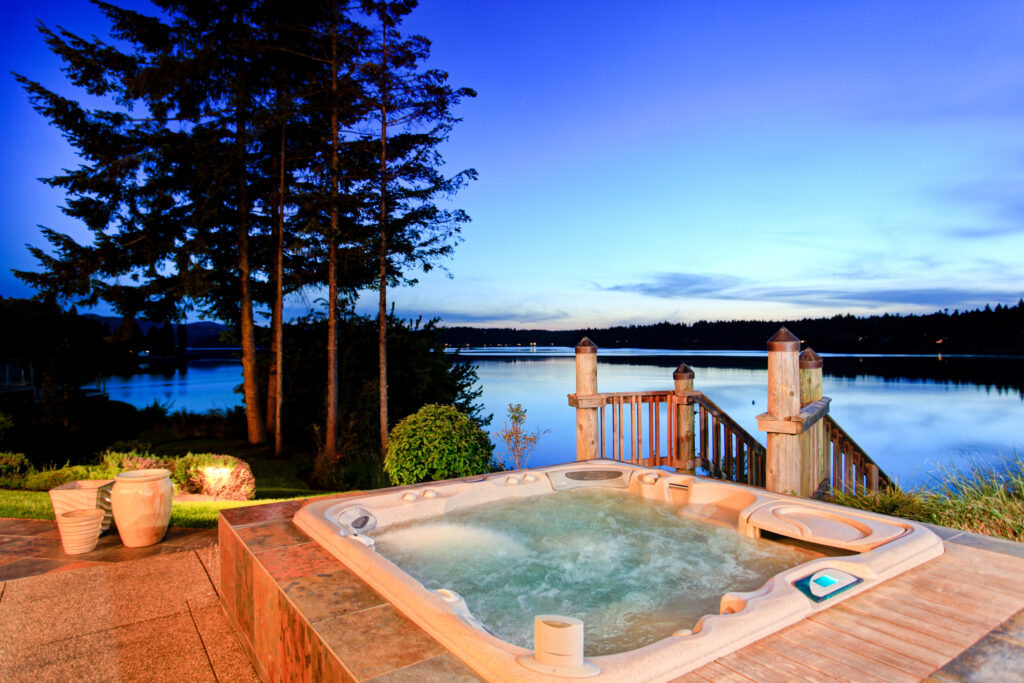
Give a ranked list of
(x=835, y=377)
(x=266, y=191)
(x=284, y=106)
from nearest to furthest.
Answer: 1. (x=284, y=106)
2. (x=266, y=191)
3. (x=835, y=377)

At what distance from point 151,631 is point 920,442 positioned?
1553cm

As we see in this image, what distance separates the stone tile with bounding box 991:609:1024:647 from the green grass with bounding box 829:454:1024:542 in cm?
160

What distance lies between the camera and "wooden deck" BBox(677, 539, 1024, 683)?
1248 mm

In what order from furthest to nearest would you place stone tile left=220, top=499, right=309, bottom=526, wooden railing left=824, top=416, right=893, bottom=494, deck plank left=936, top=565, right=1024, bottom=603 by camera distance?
1. wooden railing left=824, top=416, right=893, bottom=494
2. stone tile left=220, top=499, right=309, bottom=526
3. deck plank left=936, top=565, right=1024, bottom=603

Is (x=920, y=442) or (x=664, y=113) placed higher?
(x=664, y=113)

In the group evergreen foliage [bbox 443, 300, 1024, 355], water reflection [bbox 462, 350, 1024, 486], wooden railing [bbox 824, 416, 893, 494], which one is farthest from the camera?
evergreen foliage [bbox 443, 300, 1024, 355]

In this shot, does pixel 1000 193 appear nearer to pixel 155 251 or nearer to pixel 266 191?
pixel 266 191

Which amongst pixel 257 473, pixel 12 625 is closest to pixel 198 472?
pixel 12 625

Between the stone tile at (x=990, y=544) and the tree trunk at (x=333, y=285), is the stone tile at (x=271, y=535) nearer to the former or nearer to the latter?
the stone tile at (x=990, y=544)

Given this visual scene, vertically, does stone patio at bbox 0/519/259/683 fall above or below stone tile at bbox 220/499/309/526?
below

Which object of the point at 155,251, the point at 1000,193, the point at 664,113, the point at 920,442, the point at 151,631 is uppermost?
the point at 664,113

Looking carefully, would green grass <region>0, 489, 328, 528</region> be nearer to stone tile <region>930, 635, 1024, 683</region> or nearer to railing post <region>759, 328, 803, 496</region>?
railing post <region>759, 328, 803, 496</region>

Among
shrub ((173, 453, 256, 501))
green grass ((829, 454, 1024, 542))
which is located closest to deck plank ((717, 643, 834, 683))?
green grass ((829, 454, 1024, 542))

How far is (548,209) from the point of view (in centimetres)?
1180
